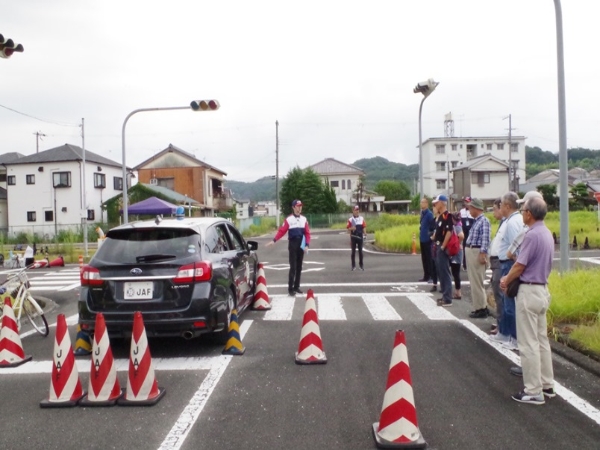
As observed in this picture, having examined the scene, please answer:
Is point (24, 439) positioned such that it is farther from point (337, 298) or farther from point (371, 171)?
point (371, 171)

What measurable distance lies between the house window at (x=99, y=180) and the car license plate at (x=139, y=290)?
48.8m

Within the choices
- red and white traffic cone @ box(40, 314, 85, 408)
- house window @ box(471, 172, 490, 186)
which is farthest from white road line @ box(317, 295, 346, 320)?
house window @ box(471, 172, 490, 186)

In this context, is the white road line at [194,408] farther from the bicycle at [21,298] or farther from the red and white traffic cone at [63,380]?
the bicycle at [21,298]

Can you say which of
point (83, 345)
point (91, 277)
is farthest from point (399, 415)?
point (83, 345)

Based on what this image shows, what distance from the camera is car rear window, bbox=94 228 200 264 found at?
22.7 ft

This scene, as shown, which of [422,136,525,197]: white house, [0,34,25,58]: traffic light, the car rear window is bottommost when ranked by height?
the car rear window

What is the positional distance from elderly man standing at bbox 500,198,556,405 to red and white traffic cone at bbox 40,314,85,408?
4094 millimetres

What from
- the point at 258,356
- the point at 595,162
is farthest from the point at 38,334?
the point at 595,162

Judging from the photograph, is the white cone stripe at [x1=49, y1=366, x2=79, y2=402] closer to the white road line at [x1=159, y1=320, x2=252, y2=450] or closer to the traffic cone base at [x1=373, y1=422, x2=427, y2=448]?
the white road line at [x1=159, y1=320, x2=252, y2=450]

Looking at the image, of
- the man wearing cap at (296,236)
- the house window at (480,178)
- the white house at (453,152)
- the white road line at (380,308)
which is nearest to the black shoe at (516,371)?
the white road line at (380,308)

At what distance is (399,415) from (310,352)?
2397mm

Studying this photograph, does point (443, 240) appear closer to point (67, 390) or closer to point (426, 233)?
point (426, 233)

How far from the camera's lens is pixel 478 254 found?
29.4 ft

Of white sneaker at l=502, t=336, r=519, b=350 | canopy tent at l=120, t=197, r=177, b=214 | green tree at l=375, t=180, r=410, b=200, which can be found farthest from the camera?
green tree at l=375, t=180, r=410, b=200
